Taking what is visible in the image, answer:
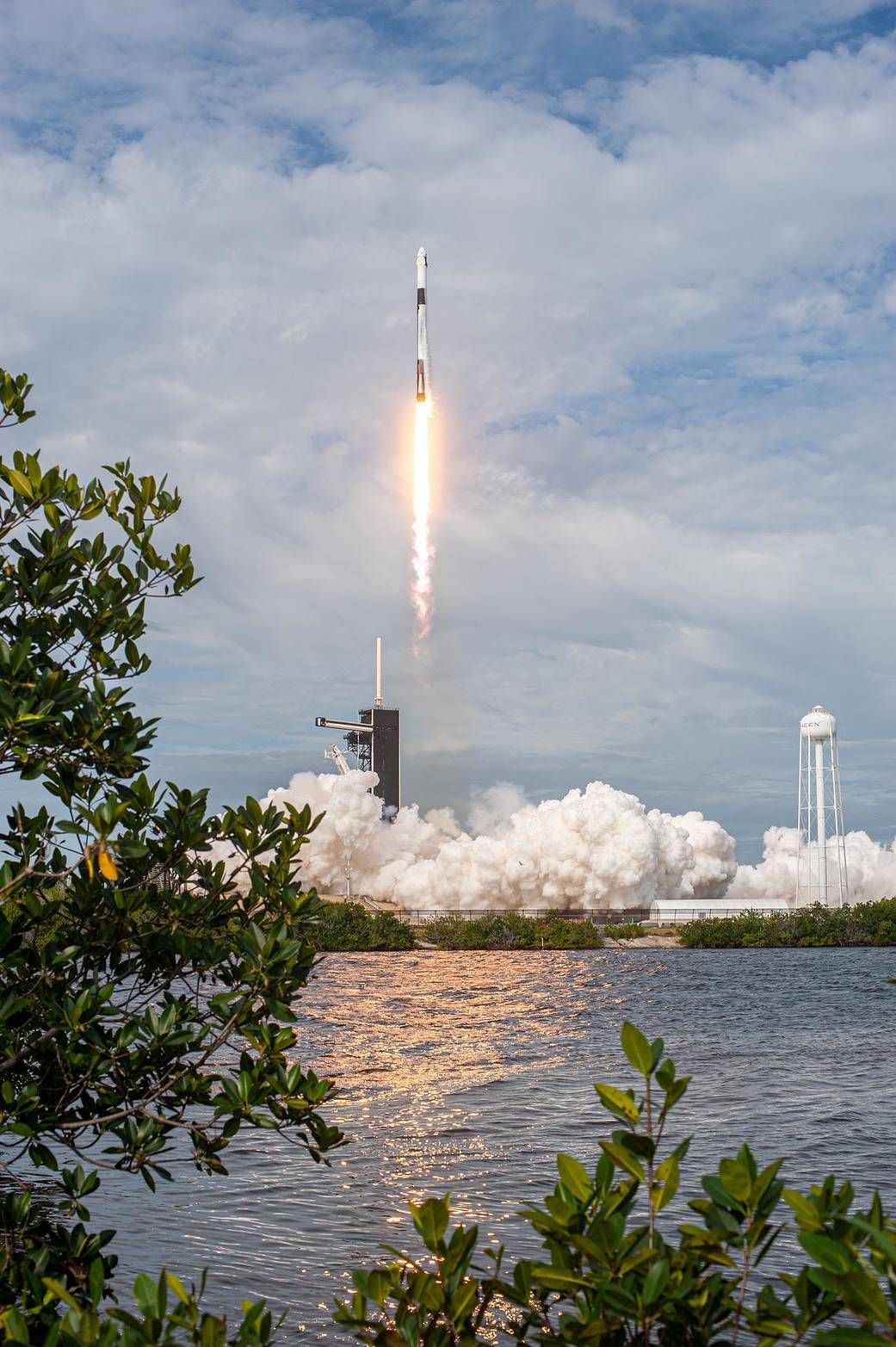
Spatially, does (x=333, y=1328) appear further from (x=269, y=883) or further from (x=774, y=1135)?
(x=774, y=1135)

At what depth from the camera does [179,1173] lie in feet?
69.0

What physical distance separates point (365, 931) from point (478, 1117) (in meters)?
86.9

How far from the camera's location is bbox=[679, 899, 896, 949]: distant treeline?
114000mm

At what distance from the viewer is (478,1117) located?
2541cm

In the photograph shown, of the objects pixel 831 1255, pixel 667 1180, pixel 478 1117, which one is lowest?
pixel 478 1117

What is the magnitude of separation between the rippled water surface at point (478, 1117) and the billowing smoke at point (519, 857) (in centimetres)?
6637

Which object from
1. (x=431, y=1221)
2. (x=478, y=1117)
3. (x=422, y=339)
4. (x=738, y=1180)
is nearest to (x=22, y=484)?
(x=431, y=1221)

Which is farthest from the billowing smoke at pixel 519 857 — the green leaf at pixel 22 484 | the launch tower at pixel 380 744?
the green leaf at pixel 22 484

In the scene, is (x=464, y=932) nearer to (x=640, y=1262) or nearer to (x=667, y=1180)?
(x=667, y=1180)

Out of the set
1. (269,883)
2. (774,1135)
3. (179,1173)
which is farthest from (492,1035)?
(269,883)

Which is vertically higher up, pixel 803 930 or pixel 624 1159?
pixel 624 1159

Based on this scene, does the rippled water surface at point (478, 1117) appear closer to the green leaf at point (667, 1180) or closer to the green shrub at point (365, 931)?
the green leaf at point (667, 1180)

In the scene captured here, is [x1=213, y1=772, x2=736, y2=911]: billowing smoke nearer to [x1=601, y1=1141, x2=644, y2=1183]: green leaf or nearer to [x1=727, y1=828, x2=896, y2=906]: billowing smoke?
[x1=727, y1=828, x2=896, y2=906]: billowing smoke

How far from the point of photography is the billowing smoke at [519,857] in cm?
12750
